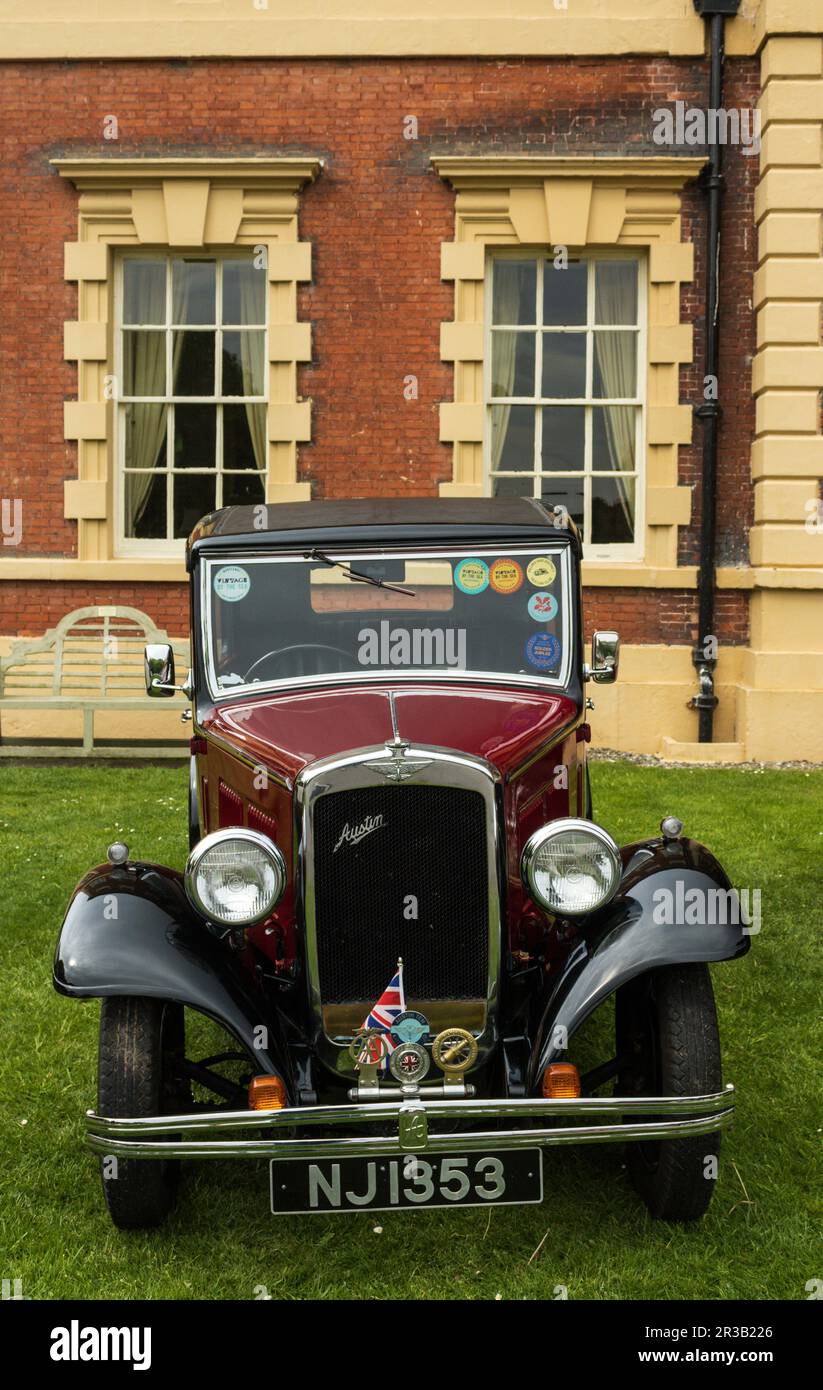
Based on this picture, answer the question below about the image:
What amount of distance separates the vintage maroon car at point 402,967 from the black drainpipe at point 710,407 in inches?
286

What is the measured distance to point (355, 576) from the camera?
13.6 feet

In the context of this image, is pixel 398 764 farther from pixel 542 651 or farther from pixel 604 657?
pixel 604 657

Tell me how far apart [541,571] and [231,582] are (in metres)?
1.01

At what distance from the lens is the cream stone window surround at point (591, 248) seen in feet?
35.4

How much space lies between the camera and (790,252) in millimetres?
10422

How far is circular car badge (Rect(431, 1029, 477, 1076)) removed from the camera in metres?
3.22

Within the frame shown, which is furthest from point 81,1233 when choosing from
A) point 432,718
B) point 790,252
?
point 790,252

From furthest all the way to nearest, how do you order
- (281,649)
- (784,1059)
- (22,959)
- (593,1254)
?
1. (22,959)
2. (784,1059)
3. (281,649)
4. (593,1254)

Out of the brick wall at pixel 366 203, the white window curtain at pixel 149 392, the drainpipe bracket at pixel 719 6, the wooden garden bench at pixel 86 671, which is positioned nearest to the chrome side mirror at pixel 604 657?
the wooden garden bench at pixel 86 671

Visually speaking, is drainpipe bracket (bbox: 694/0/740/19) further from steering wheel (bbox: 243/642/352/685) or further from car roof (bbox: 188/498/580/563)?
steering wheel (bbox: 243/642/352/685)

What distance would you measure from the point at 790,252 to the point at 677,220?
1024 mm

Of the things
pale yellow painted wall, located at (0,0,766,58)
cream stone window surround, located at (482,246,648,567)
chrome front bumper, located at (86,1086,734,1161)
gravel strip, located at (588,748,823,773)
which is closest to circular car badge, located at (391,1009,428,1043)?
chrome front bumper, located at (86,1086,734,1161)

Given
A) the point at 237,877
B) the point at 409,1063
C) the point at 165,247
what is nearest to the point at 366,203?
the point at 165,247

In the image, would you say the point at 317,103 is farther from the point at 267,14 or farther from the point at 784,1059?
the point at 784,1059
